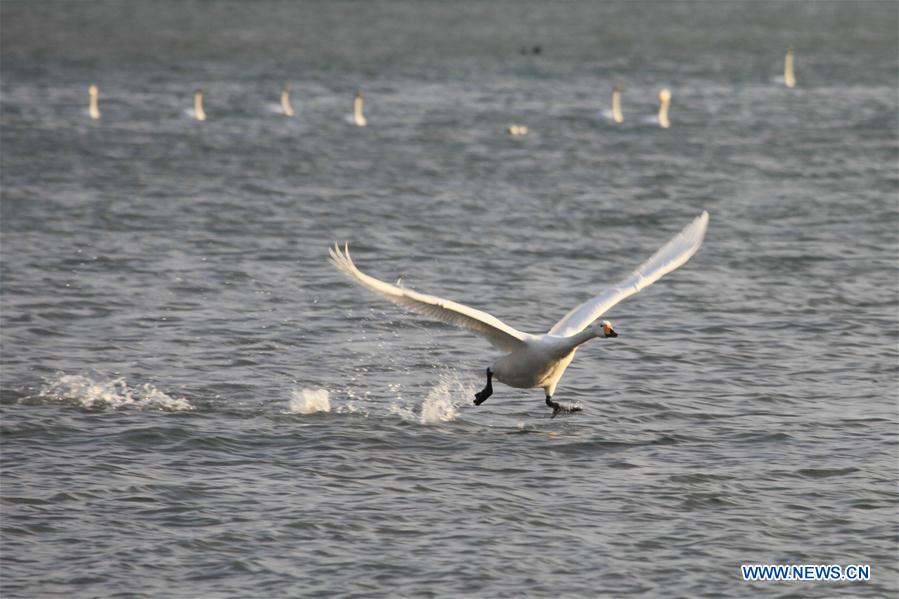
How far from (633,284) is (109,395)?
553cm

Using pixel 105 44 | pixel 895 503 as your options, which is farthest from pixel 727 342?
pixel 105 44

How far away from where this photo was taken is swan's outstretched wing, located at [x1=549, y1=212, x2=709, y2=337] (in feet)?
51.9

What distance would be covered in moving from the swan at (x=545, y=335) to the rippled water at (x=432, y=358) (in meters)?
0.51

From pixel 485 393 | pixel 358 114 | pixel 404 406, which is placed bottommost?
pixel 404 406

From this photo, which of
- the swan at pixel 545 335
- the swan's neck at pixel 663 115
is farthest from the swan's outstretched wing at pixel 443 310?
the swan's neck at pixel 663 115

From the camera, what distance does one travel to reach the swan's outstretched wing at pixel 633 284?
51.9ft

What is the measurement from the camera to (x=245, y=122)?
44469mm

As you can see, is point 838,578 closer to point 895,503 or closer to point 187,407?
point 895,503

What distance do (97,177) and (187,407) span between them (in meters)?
17.7

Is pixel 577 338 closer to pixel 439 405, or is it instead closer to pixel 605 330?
pixel 605 330

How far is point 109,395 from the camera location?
53.9 feet

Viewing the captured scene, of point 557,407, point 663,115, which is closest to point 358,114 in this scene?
point 663,115

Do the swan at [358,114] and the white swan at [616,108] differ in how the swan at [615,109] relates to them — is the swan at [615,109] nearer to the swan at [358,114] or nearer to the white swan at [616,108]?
the white swan at [616,108]

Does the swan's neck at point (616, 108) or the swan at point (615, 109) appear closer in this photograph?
the swan at point (615, 109)
